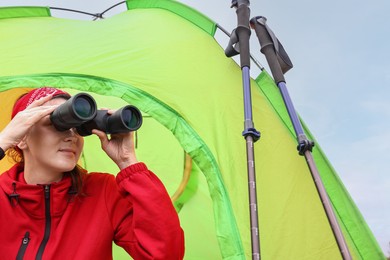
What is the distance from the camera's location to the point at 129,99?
1.76 meters

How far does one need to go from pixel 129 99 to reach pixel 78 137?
16.5 inches

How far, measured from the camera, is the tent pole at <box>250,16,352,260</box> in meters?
1.40

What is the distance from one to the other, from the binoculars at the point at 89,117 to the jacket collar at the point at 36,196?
0.17 metres

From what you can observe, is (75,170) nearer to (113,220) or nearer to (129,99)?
(113,220)

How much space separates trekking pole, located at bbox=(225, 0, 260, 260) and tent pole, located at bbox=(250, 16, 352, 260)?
8cm

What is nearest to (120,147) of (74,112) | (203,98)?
(74,112)

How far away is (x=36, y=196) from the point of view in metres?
1.30

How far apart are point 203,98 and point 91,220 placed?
68 cm

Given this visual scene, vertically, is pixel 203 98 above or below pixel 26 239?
above

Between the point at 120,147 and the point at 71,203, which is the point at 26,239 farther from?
the point at 120,147

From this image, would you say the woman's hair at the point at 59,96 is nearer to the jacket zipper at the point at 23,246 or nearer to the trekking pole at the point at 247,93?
the jacket zipper at the point at 23,246

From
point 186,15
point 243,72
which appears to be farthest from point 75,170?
point 186,15

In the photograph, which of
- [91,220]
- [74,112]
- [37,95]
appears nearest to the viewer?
[74,112]

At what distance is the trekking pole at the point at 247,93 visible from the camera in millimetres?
1409
